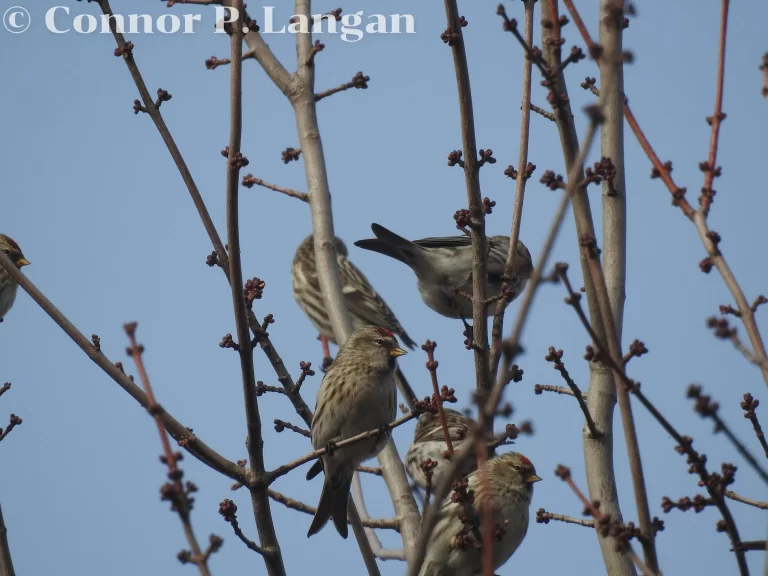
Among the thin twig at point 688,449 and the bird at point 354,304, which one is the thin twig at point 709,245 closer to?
the thin twig at point 688,449

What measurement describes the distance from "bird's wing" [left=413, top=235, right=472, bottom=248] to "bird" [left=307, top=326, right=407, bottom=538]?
192 centimetres

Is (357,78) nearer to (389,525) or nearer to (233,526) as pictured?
(389,525)

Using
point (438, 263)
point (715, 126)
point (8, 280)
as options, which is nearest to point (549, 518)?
point (715, 126)

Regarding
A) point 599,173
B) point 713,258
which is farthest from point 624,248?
point 713,258

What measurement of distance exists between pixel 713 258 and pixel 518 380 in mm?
1672

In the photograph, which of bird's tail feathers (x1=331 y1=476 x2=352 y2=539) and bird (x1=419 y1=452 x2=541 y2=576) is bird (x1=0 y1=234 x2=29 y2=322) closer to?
bird's tail feathers (x1=331 y1=476 x2=352 y2=539)

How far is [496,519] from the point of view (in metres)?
5.39

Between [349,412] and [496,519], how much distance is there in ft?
3.08

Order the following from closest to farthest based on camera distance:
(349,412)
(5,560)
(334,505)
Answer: (5,560) < (334,505) < (349,412)

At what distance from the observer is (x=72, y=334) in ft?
11.4

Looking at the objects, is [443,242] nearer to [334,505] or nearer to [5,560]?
[334,505]

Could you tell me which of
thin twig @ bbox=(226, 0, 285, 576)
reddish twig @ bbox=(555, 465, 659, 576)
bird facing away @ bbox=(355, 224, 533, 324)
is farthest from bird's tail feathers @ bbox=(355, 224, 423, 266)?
reddish twig @ bbox=(555, 465, 659, 576)

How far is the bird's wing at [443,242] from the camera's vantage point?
7.48 meters

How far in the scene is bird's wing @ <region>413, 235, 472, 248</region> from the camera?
24.6ft
